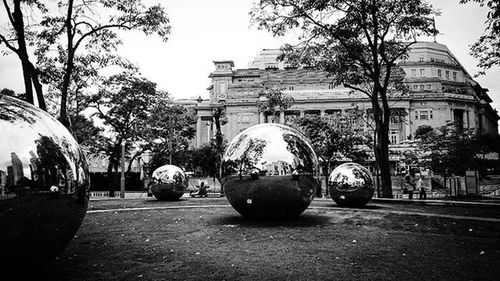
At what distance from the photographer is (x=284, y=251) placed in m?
5.96

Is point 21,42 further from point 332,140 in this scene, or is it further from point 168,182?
point 332,140

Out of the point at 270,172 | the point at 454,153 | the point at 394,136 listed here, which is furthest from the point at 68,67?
the point at 394,136

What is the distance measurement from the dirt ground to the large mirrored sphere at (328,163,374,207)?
10.6ft

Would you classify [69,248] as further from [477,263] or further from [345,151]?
[345,151]

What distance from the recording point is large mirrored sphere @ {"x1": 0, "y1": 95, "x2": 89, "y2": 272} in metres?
3.83

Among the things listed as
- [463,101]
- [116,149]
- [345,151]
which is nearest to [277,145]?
[116,149]

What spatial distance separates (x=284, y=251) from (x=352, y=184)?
7845 millimetres

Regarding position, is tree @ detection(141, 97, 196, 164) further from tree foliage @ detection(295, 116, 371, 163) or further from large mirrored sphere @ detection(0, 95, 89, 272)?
large mirrored sphere @ detection(0, 95, 89, 272)

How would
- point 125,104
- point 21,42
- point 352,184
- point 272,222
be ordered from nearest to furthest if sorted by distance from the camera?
point 272,222, point 352,184, point 21,42, point 125,104

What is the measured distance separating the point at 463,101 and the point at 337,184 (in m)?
94.0

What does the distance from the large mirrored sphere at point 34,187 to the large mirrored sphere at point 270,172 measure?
460 centimetres

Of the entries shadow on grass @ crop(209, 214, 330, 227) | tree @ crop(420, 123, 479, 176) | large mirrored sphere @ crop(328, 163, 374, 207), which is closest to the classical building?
tree @ crop(420, 123, 479, 176)

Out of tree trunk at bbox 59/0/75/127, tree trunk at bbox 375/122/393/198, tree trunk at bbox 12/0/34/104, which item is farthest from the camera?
tree trunk at bbox 375/122/393/198

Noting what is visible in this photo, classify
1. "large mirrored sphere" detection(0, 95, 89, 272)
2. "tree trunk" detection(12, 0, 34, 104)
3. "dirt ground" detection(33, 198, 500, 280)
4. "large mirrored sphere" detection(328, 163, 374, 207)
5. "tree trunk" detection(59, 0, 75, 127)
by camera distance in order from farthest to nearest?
1. "tree trunk" detection(59, 0, 75, 127)
2. "tree trunk" detection(12, 0, 34, 104)
3. "large mirrored sphere" detection(328, 163, 374, 207)
4. "dirt ground" detection(33, 198, 500, 280)
5. "large mirrored sphere" detection(0, 95, 89, 272)
